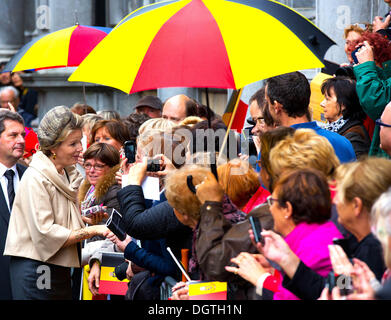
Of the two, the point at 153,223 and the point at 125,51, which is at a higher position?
the point at 125,51

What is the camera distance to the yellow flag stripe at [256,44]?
430 cm

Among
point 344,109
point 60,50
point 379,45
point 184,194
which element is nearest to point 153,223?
point 184,194

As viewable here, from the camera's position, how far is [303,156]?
3709 millimetres

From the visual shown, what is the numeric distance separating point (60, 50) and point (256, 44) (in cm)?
356

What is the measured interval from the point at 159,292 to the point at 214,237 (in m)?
1.08

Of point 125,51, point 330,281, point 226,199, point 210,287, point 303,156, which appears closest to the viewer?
point 330,281

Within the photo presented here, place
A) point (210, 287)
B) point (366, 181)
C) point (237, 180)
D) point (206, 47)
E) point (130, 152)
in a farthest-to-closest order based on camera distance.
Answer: point (130, 152), point (206, 47), point (237, 180), point (210, 287), point (366, 181)

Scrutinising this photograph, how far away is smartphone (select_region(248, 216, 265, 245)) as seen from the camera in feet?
11.1

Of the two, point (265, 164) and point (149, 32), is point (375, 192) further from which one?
point (149, 32)

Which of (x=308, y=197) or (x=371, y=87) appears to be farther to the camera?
(x=371, y=87)

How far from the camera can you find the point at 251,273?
344 centimetres

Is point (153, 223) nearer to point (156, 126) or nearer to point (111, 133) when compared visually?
point (156, 126)

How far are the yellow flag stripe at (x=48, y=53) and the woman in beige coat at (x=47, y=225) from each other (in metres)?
2.06

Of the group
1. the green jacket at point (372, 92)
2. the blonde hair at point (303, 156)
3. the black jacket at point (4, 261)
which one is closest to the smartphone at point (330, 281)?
the blonde hair at point (303, 156)
